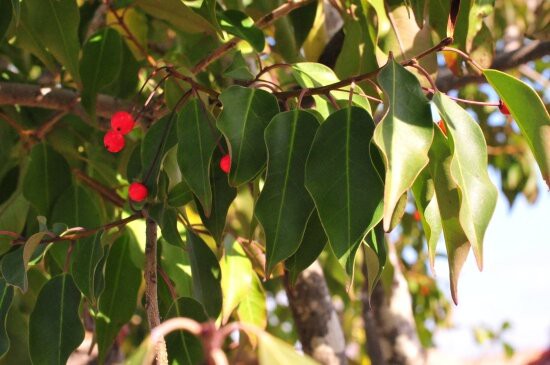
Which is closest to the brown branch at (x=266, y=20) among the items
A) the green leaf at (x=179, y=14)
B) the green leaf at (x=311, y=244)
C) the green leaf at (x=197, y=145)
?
the green leaf at (x=179, y=14)

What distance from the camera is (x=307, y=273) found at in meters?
2.31

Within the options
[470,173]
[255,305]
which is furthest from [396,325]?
[470,173]

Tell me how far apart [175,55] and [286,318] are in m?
1.97

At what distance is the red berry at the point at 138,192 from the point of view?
4.43ft

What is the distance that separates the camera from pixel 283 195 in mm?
1156

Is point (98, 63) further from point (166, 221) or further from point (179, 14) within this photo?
point (166, 221)

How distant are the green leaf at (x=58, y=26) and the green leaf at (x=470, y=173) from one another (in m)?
0.89

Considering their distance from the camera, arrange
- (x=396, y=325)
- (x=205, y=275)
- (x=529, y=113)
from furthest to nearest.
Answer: (x=396, y=325) → (x=205, y=275) → (x=529, y=113)

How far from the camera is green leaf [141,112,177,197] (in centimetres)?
137

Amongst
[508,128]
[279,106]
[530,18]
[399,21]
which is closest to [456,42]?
[399,21]

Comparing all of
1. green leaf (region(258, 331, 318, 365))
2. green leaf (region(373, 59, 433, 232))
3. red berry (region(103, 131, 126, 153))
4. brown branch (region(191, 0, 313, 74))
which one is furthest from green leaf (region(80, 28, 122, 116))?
green leaf (region(258, 331, 318, 365))

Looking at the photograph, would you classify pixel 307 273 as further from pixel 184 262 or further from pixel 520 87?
pixel 520 87

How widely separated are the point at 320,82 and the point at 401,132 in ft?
1.06

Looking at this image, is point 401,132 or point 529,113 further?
point 529,113
